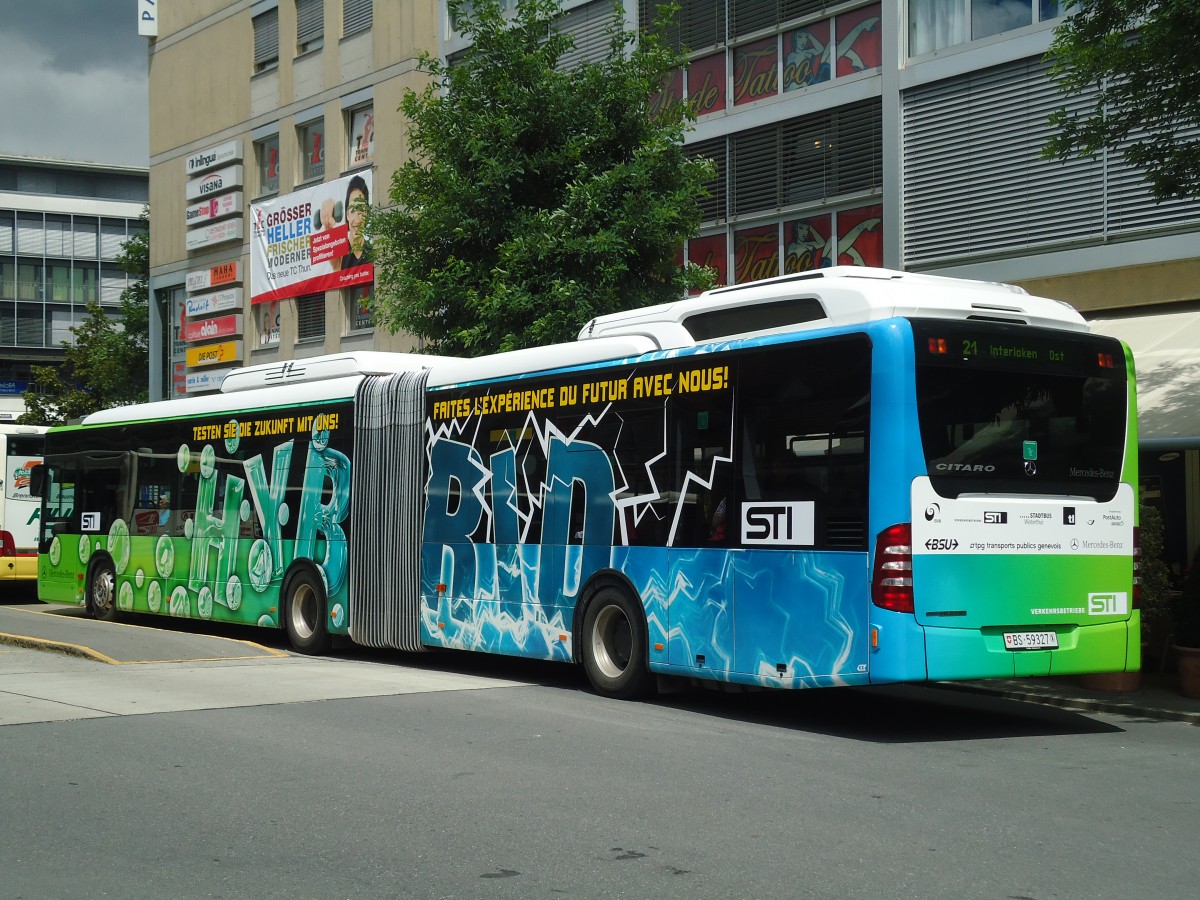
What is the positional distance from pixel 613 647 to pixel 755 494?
2397 mm

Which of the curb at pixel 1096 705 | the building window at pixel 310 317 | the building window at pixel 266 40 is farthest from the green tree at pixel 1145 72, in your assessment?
the building window at pixel 266 40

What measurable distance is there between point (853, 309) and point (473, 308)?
29.2ft

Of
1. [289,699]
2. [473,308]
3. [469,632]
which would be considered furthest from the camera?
[473,308]

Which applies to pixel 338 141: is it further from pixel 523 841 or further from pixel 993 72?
pixel 523 841

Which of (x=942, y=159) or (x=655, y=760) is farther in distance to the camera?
(x=942, y=159)

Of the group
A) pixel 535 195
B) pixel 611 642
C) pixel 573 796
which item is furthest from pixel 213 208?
pixel 573 796

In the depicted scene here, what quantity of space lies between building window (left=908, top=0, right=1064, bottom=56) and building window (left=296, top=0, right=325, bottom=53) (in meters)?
18.2

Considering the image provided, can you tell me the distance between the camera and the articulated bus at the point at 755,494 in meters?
9.81

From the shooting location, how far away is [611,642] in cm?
1240

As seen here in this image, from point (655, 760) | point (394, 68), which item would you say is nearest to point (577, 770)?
point (655, 760)

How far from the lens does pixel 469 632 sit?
45.6 ft

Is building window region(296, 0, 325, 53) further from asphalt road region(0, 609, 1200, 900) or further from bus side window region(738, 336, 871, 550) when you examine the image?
bus side window region(738, 336, 871, 550)

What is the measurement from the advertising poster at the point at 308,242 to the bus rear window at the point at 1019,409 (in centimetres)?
2251

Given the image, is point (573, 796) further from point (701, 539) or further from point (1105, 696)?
point (1105, 696)
